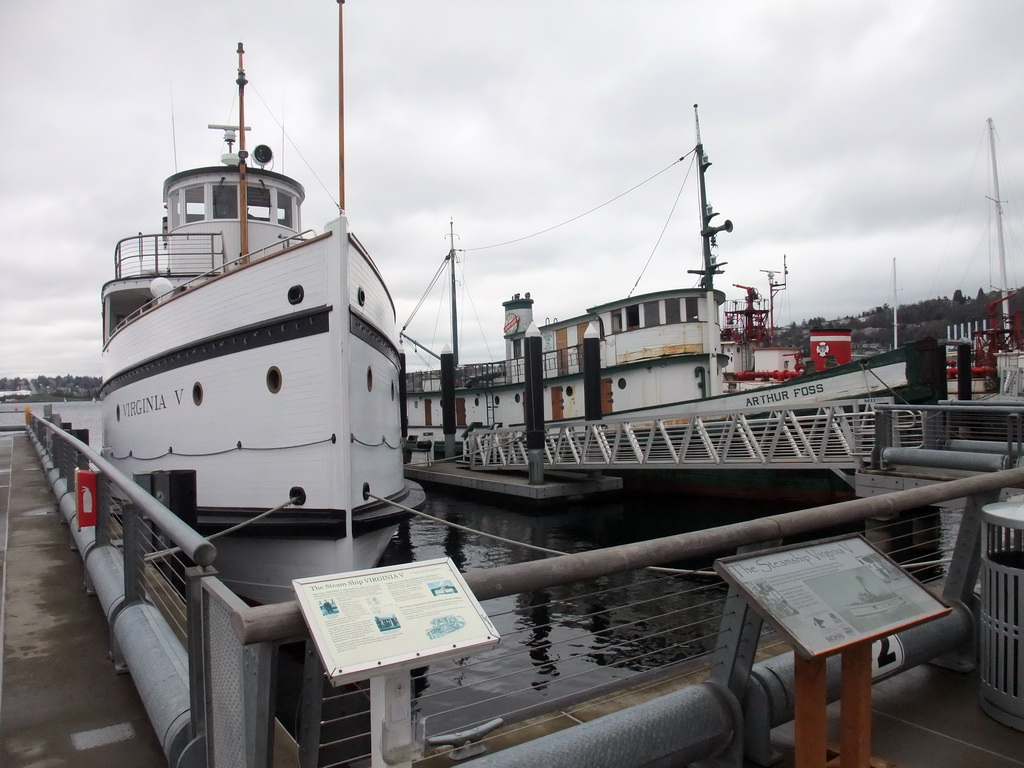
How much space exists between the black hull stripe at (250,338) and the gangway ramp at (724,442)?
8075 mm

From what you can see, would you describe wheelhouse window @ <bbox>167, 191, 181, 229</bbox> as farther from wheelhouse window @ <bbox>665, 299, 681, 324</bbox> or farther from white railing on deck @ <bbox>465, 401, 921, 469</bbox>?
wheelhouse window @ <bbox>665, 299, 681, 324</bbox>

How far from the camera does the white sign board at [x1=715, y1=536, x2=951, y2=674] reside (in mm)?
2162

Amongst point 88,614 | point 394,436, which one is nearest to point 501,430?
point 394,436

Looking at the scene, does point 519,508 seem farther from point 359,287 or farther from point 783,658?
Result: point 783,658

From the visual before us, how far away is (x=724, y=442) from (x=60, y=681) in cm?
1266

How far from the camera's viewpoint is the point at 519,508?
56.5ft

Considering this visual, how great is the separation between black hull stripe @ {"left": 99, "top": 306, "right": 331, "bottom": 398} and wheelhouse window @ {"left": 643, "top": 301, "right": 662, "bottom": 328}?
14.4 m

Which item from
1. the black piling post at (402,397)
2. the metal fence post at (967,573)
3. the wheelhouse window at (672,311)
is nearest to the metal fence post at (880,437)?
the metal fence post at (967,573)

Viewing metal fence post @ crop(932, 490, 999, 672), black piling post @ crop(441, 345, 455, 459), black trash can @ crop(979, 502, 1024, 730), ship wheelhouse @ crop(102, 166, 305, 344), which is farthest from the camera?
black piling post @ crop(441, 345, 455, 459)

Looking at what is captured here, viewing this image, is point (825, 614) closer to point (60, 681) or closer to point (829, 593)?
point (829, 593)

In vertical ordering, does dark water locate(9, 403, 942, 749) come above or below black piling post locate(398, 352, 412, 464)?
below

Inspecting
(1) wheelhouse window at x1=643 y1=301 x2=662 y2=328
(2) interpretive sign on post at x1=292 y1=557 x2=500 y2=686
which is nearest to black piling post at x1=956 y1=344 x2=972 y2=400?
(1) wheelhouse window at x1=643 y1=301 x2=662 y2=328

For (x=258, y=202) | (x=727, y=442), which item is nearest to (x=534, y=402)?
(x=727, y=442)

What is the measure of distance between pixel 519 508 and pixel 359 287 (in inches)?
418
